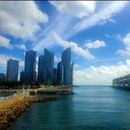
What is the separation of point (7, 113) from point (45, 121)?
7131 millimetres

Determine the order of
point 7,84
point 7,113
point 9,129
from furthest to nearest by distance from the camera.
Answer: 1. point 7,84
2. point 7,113
3. point 9,129

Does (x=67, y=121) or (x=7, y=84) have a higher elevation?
(x=7, y=84)

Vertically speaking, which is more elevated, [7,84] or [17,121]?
[7,84]

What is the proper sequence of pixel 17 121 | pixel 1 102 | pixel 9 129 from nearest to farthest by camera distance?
pixel 9 129, pixel 17 121, pixel 1 102

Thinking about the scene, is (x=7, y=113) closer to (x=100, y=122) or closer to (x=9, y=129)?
(x=9, y=129)

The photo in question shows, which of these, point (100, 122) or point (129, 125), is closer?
point (129, 125)

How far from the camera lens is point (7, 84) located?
194m

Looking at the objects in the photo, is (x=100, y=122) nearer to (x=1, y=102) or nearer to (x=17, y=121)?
(x=17, y=121)

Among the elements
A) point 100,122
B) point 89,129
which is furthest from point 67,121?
point 89,129

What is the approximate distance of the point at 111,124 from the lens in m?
50.0

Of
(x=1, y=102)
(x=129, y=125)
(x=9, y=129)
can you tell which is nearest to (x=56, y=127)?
(x=9, y=129)

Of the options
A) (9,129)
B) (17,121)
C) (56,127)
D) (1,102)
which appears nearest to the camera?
(9,129)

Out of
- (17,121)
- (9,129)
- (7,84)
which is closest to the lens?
(9,129)

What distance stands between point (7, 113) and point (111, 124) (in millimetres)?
18662
